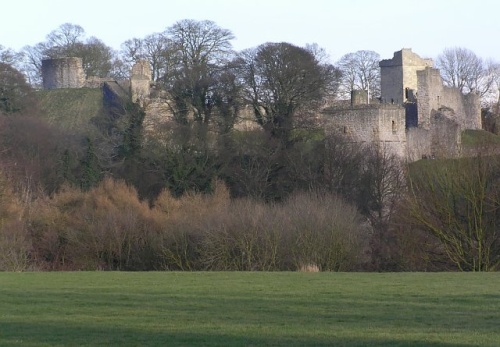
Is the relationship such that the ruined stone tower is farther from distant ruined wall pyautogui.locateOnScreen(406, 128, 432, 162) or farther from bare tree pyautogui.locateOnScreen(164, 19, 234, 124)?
distant ruined wall pyautogui.locateOnScreen(406, 128, 432, 162)

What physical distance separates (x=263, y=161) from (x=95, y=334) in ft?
86.7

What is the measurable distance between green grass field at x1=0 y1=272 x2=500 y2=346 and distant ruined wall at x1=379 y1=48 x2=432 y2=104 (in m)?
36.1

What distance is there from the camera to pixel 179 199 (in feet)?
107

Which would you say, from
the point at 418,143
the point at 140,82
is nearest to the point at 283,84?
the point at 418,143

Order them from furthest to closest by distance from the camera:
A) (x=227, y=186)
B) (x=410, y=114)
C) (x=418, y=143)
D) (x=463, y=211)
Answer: (x=410, y=114), (x=418, y=143), (x=227, y=186), (x=463, y=211)

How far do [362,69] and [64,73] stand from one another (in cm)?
2245

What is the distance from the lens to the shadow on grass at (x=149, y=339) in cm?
1031

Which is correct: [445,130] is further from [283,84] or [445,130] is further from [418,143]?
[283,84]

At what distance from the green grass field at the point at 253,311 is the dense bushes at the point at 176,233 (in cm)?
665

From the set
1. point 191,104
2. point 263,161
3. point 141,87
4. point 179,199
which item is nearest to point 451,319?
point 179,199

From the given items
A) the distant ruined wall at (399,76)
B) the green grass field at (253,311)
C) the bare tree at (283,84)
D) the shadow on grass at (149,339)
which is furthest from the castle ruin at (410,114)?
the shadow on grass at (149,339)

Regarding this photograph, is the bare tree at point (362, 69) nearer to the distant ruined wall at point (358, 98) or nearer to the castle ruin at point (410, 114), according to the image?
the castle ruin at point (410, 114)

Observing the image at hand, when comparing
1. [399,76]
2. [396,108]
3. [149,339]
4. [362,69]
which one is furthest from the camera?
[362,69]

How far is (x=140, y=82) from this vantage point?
47438 millimetres
